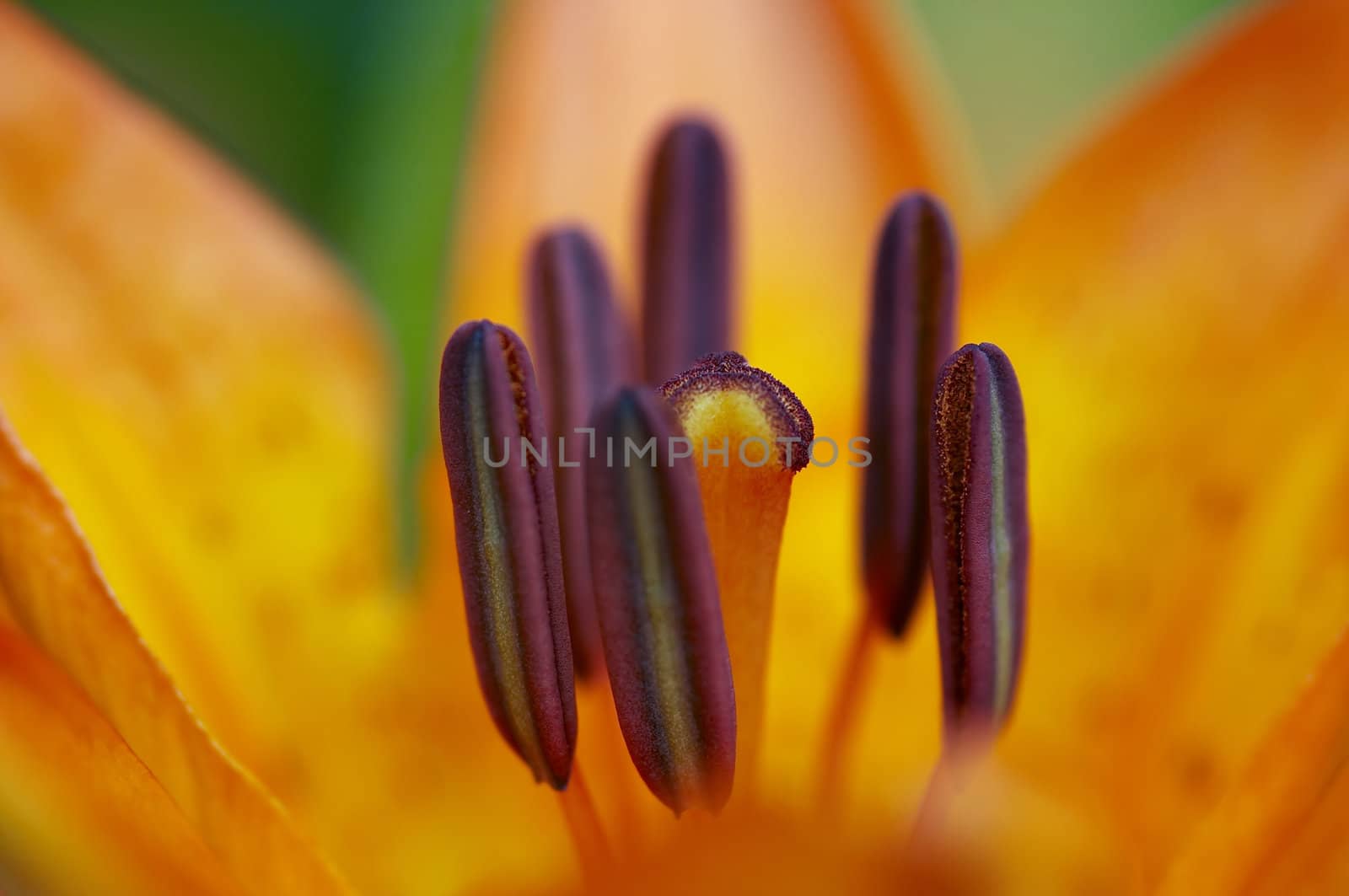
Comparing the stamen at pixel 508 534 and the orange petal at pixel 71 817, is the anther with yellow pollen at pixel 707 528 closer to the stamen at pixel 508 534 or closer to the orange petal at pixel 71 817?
the stamen at pixel 508 534

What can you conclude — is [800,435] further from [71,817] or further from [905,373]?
[71,817]

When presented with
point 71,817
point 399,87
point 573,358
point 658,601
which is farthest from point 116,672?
point 399,87

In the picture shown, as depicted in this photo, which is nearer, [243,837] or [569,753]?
[243,837]

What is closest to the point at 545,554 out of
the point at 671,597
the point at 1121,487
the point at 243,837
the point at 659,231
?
the point at 671,597

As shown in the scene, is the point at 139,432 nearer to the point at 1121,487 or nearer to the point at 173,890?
the point at 173,890

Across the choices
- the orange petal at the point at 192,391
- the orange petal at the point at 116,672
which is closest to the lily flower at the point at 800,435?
the orange petal at the point at 192,391

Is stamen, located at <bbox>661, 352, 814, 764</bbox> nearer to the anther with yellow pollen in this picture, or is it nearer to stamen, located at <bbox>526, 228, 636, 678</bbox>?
the anther with yellow pollen
